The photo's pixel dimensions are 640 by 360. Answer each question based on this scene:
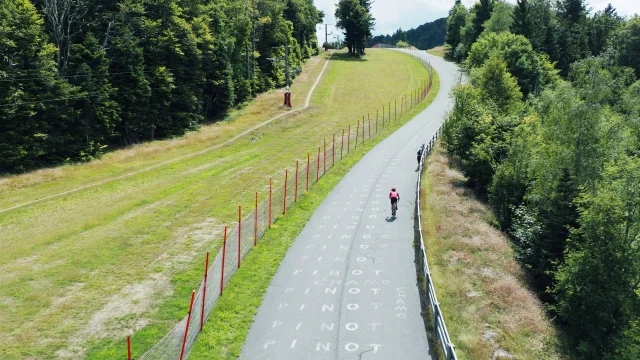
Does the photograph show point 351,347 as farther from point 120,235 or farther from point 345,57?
point 345,57

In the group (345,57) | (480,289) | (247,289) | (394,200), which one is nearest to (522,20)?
(345,57)

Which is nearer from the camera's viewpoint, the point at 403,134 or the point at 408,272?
the point at 408,272

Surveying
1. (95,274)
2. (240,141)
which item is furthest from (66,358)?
(240,141)

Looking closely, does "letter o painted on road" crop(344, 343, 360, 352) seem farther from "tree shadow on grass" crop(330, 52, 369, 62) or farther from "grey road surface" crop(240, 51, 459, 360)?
"tree shadow on grass" crop(330, 52, 369, 62)

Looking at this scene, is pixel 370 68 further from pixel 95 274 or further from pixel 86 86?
pixel 95 274

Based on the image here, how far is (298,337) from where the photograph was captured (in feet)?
52.8

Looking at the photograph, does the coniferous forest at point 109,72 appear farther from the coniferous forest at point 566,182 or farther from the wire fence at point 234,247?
the coniferous forest at point 566,182

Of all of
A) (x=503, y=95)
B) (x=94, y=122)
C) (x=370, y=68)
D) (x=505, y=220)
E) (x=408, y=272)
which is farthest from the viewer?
(x=370, y=68)

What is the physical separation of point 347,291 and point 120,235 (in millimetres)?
13782


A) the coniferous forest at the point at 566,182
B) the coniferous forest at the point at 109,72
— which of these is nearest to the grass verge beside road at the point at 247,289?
the coniferous forest at the point at 566,182

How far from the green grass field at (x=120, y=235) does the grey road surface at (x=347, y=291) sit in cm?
414

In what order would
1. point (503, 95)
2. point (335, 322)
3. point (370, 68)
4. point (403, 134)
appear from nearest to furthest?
point (335, 322), point (503, 95), point (403, 134), point (370, 68)

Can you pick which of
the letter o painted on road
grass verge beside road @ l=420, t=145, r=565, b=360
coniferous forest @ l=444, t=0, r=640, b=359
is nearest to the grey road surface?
the letter o painted on road

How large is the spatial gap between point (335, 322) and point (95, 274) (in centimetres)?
1153
